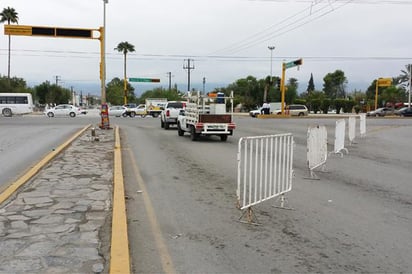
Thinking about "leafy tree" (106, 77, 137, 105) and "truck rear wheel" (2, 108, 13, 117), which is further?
"leafy tree" (106, 77, 137, 105)

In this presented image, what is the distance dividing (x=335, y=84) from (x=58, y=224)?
384 ft

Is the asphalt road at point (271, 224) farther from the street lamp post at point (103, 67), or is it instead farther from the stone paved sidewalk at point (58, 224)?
the street lamp post at point (103, 67)

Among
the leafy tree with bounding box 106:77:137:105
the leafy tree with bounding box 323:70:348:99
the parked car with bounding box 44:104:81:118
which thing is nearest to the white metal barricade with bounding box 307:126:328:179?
the parked car with bounding box 44:104:81:118

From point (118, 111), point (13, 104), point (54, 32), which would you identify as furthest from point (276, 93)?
point (54, 32)

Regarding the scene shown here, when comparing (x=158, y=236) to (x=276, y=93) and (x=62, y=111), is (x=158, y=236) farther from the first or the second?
(x=276, y=93)

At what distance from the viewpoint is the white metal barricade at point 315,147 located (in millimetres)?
9646

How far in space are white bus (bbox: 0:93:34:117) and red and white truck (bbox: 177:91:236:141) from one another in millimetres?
38464

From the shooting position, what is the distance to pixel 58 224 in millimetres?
5906

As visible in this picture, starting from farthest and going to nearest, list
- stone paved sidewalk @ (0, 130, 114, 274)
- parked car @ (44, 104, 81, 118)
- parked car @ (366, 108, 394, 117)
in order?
parked car @ (366, 108, 394, 117)
parked car @ (44, 104, 81, 118)
stone paved sidewalk @ (0, 130, 114, 274)

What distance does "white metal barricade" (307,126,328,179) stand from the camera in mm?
9646

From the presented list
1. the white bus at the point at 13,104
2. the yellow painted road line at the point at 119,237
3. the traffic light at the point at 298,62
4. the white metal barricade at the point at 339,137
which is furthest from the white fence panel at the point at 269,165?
the white bus at the point at 13,104

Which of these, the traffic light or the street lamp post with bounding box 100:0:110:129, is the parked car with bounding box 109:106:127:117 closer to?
the traffic light

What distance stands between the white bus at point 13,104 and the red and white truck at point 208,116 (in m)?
38.5

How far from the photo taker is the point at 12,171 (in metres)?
10.5
